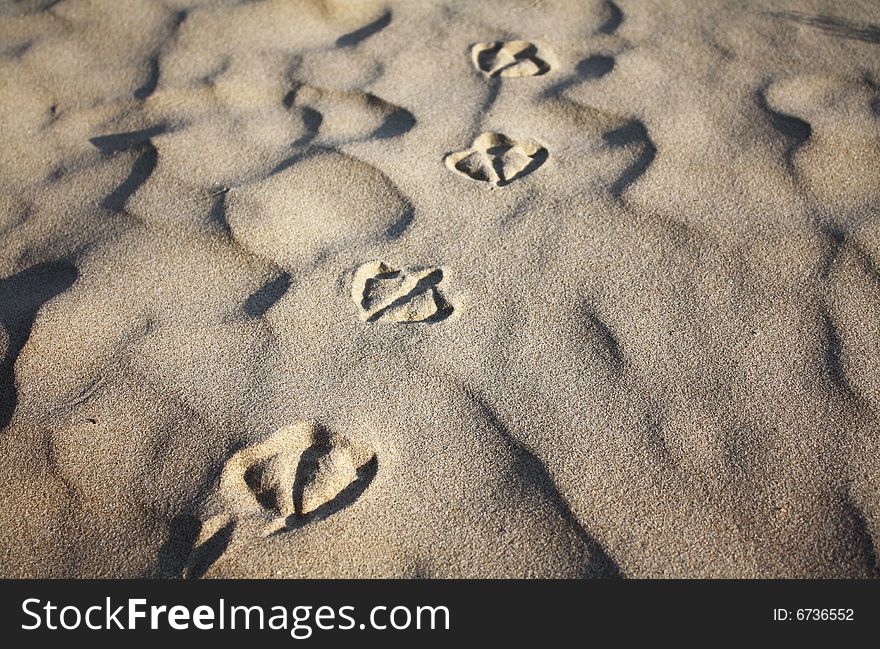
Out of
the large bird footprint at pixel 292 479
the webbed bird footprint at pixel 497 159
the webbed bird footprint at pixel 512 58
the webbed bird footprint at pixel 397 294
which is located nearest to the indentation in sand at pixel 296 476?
the large bird footprint at pixel 292 479

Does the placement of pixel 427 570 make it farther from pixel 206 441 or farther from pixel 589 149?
pixel 589 149

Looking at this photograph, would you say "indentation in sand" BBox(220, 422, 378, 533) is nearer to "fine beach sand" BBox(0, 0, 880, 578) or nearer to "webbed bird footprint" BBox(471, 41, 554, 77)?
"fine beach sand" BBox(0, 0, 880, 578)

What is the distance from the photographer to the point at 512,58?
185 centimetres

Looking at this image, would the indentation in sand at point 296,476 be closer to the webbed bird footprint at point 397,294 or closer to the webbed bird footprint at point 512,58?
the webbed bird footprint at point 397,294

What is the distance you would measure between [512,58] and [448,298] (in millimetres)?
849

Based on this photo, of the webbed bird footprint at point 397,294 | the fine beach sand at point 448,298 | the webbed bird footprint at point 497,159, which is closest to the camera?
the fine beach sand at point 448,298

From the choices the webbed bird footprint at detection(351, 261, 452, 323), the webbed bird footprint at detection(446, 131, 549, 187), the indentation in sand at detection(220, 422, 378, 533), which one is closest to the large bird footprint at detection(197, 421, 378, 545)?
the indentation in sand at detection(220, 422, 378, 533)

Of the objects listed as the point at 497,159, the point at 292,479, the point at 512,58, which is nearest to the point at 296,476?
the point at 292,479

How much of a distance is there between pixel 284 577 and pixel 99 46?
5.20 feet

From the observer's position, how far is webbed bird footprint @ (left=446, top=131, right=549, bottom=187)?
1521 millimetres

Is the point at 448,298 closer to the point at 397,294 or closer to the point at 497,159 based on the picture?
the point at 397,294

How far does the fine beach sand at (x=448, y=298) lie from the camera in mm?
1018

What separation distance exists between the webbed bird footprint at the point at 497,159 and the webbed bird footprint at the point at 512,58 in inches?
11.0

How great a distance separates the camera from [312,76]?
1.81 metres
